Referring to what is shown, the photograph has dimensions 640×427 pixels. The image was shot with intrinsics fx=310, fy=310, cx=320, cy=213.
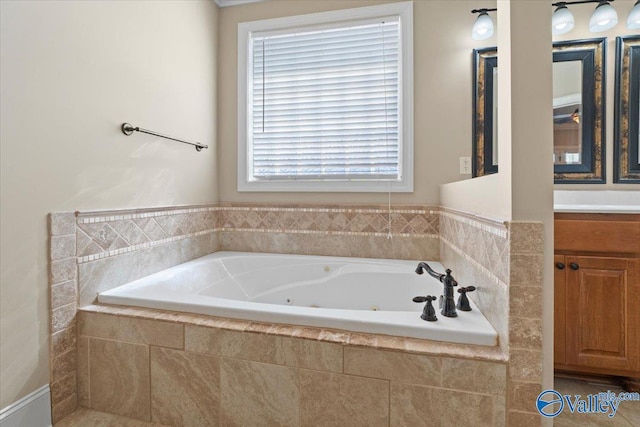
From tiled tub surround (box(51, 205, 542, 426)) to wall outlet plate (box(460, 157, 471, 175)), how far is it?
31 cm

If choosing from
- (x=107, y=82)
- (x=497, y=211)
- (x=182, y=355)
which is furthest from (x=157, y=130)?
(x=497, y=211)

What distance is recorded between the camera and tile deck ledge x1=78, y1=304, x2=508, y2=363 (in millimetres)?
1032

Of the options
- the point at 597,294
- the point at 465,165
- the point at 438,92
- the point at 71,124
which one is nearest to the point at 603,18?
the point at 438,92

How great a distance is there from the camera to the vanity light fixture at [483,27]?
194cm

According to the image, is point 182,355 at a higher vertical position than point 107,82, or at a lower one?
lower

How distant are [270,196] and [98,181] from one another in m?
1.15

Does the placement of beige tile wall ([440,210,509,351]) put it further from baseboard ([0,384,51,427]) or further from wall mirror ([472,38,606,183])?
baseboard ([0,384,51,427])

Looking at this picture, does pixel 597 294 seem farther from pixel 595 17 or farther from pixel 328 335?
pixel 595 17

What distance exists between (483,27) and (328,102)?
3.56 feet

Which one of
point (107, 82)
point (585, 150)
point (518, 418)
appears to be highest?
point (107, 82)

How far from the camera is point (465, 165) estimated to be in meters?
2.09

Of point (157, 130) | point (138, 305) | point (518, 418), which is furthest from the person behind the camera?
point (157, 130)

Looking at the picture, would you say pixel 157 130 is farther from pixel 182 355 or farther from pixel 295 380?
pixel 295 380

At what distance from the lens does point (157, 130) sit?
1.89 metres
